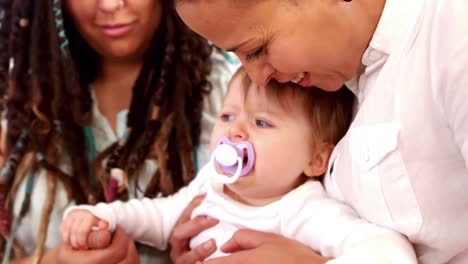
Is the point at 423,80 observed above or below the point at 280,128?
above

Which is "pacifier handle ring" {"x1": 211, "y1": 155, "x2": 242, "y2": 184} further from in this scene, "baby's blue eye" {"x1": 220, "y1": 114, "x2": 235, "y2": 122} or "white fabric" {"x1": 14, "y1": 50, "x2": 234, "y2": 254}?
"white fabric" {"x1": 14, "y1": 50, "x2": 234, "y2": 254}

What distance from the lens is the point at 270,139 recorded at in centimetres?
107

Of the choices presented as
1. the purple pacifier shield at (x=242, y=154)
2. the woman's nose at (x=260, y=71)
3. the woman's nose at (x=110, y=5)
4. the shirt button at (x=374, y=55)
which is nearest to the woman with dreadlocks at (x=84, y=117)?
the woman's nose at (x=110, y=5)

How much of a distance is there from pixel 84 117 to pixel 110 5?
272 millimetres

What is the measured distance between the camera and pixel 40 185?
4.50 ft

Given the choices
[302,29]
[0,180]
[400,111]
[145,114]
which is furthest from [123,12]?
[400,111]

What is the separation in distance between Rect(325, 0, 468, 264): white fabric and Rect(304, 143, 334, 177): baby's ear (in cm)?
15

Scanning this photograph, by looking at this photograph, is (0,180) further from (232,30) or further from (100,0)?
(232,30)

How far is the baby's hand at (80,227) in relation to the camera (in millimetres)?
1156

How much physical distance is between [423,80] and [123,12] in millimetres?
751

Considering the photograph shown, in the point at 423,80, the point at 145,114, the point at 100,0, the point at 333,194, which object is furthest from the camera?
the point at 145,114

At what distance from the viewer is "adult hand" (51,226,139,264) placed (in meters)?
1.15

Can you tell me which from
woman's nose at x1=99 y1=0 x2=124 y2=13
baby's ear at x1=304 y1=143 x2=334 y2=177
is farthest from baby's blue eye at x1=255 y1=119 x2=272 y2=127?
woman's nose at x1=99 y1=0 x2=124 y2=13

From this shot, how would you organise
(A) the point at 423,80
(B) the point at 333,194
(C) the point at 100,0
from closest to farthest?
1. (A) the point at 423,80
2. (B) the point at 333,194
3. (C) the point at 100,0
